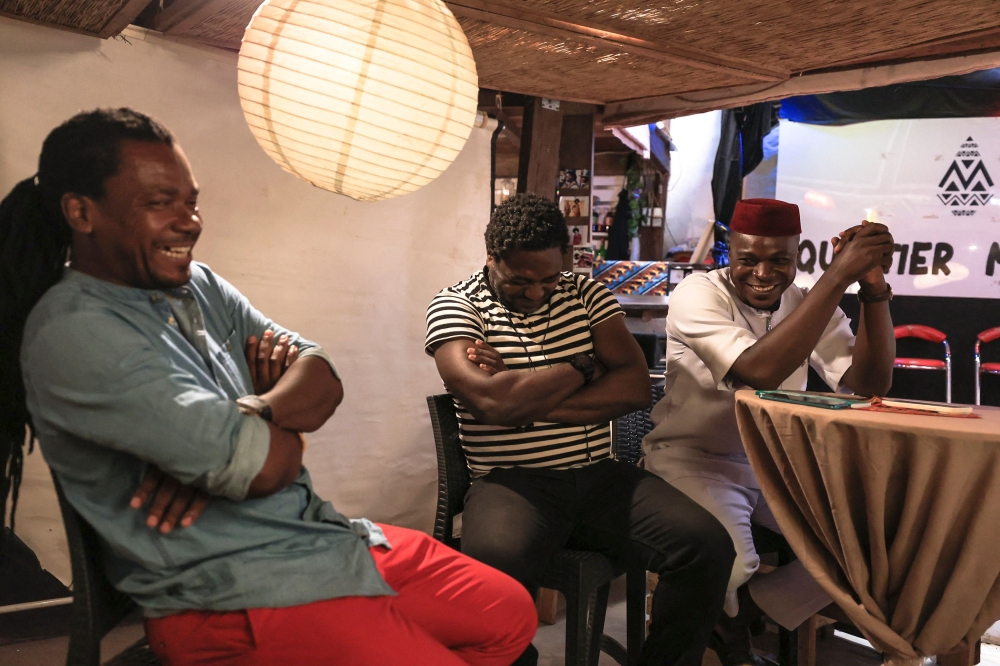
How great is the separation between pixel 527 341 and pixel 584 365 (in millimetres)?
251

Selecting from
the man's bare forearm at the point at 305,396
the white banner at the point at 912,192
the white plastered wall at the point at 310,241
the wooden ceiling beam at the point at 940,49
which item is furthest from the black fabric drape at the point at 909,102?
Result: the man's bare forearm at the point at 305,396

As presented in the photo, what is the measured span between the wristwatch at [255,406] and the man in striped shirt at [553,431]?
0.87 metres

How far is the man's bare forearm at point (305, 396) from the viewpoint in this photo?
1761 millimetres

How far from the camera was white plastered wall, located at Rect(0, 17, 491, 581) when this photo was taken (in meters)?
2.80

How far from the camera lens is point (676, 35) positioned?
2.98 metres

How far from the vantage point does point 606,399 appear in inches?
104

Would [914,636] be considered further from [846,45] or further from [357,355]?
[357,355]

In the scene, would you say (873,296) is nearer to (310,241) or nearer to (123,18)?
(310,241)

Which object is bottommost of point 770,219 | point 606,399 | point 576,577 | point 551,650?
point 551,650

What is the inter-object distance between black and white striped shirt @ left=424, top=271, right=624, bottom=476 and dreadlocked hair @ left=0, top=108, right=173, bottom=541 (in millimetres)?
1232

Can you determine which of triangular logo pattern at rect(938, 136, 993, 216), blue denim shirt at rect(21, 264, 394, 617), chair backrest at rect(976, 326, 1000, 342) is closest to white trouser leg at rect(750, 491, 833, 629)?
blue denim shirt at rect(21, 264, 394, 617)

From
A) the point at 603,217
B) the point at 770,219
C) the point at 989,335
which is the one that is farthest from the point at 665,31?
the point at 603,217

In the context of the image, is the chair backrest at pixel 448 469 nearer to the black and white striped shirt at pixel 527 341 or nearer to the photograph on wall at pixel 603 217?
the black and white striped shirt at pixel 527 341

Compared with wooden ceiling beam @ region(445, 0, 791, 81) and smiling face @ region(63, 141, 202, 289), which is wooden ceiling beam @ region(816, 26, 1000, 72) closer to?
wooden ceiling beam @ region(445, 0, 791, 81)
